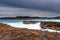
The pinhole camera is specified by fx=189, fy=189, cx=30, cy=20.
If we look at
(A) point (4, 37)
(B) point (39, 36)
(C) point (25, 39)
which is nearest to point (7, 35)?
(A) point (4, 37)

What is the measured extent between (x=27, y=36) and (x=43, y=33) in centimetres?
124

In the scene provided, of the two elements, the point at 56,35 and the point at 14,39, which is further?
the point at 56,35

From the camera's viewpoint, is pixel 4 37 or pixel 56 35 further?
pixel 56 35

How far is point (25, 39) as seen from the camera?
36.2ft

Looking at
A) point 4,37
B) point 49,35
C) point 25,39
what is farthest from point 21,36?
point 49,35

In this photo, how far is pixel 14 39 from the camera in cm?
1094

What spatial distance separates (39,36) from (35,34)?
304 mm

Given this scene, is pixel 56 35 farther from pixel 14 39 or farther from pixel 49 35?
pixel 14 39

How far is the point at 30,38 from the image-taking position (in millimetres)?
11117

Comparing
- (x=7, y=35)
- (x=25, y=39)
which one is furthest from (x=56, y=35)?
(x=7, y=35)

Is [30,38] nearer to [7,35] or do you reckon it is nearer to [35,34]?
[35,34]

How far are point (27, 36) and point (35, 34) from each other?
23.7 inches

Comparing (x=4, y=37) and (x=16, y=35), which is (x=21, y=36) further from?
(x=4, y=37)

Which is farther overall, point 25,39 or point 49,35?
point 49,35
